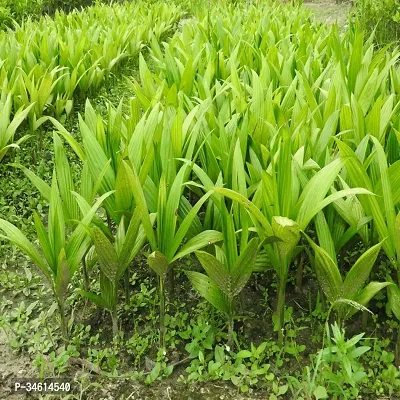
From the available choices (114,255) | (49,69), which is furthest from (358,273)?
(49,69)

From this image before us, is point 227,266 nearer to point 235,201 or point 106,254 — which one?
point 235,201

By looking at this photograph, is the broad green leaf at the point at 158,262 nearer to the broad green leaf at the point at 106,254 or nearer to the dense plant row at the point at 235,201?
the dense plant row at the point at 235,201

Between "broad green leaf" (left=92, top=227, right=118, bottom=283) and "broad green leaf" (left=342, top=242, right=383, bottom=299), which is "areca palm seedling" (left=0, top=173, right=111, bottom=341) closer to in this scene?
"broad green leaf" (left=92, top=227, right=118, bottom=283)

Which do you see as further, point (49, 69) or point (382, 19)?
point (382, 19)

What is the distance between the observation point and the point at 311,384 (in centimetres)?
122

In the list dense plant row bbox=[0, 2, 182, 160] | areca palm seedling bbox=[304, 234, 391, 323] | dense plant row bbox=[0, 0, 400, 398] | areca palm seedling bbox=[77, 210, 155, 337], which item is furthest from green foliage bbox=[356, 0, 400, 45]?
areca palm seedling bbox=[77, 210, 155, 337]

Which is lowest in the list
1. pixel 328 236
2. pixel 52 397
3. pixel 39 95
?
pixel 52 397

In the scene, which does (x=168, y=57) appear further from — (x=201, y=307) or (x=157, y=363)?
(x=157, y=363)

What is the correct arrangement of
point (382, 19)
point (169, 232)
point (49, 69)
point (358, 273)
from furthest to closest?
1. point (382, 19)
2. point (49, 69)
3. point (169, 232)
4. point (358, 273)

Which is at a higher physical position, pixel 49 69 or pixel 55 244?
pixel 49 69

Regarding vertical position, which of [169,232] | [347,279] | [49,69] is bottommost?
[347,279]

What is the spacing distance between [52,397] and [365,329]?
896mm

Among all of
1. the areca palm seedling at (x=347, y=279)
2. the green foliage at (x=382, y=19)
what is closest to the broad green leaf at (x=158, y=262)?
the areca palm seedling at (x=347, y=279)

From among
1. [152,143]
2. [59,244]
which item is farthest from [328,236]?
[59,244]
